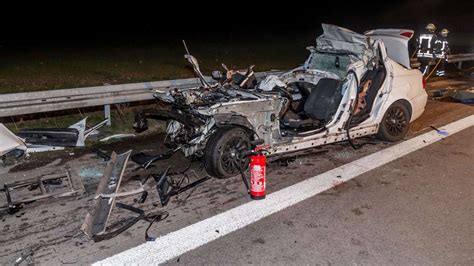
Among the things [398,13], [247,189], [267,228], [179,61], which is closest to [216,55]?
[179,61]

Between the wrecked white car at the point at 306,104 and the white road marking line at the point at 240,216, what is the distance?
48cm

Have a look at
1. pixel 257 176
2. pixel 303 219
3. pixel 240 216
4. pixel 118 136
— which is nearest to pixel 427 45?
pixel 118 136

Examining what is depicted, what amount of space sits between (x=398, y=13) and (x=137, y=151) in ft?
129

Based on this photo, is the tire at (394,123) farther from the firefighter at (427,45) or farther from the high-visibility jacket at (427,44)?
the high-visibility jacket at (427,44)

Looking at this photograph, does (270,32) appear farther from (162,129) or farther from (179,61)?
(162,129)

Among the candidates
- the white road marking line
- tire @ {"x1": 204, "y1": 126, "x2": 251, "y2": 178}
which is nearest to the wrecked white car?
tire @ {"x1": 204, "y1": 126, "x2": 251, "y2": 178}

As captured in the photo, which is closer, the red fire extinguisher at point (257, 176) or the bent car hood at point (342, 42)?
the red fire extinguisher at point (257, 176)

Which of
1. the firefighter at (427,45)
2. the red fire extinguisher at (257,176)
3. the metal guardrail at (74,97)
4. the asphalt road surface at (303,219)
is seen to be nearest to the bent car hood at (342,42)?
the asphalt road surface at (303,219)

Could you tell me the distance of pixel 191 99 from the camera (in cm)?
501

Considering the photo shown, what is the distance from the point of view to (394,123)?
6.37 meters

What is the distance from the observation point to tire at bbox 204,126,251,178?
481 centimetres

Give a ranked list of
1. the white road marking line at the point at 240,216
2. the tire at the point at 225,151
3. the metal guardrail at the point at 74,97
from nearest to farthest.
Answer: the white road marking line at the point at 240,216 < the tire at the point at 225,151 < the metal guardrail at the point at 74,97

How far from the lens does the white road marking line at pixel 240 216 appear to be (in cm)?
338

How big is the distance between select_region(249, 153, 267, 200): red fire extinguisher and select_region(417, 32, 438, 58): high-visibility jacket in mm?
8043
